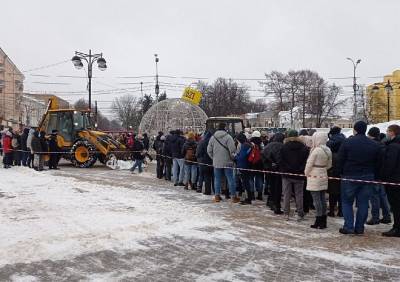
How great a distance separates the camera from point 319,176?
27.0 feet

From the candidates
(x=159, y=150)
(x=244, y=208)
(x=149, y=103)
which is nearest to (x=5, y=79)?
(x=149, y=103)

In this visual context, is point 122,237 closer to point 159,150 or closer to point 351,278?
point 351,278

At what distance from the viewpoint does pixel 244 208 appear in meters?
10.1

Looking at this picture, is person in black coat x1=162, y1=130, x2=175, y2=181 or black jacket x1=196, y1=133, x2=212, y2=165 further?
person in black coat x1=162, y1=130, x2=175, y2=181

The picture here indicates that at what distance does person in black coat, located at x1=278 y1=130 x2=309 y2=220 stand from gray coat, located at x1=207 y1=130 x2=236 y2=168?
2.17 meters

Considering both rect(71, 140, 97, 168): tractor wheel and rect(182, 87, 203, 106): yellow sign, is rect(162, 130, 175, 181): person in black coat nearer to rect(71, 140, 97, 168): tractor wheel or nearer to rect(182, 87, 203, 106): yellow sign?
rect(71, 140, 97, 168): tractor wheel

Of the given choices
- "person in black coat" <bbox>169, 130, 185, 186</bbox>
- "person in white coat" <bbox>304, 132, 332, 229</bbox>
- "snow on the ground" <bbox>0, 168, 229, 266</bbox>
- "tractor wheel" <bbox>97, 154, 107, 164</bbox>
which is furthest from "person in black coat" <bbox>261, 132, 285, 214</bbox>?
"tractor wheel" <bbox>97, 154, 107, 164</bbox>

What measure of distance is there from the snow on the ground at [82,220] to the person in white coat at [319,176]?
67.0 inches

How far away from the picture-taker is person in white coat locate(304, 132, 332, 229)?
26.9 ft

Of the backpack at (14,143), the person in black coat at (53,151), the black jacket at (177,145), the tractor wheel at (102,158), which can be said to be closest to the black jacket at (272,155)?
the black jacket at (177,145)

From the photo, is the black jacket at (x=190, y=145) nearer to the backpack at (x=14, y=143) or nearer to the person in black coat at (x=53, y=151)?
the person in black coat at (x=53, y=151)

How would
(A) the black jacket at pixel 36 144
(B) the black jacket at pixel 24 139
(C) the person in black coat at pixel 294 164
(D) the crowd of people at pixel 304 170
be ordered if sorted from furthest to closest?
(B) the black jacket at pixel 24 139 → (A) the black jacket at pixel 36 144 → (C) the person in black coat at pixel 294 164 → (D) the crowd of people at pixel 304 170

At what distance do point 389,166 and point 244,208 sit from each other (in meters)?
3.45

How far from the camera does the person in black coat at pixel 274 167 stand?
9.65 metres
